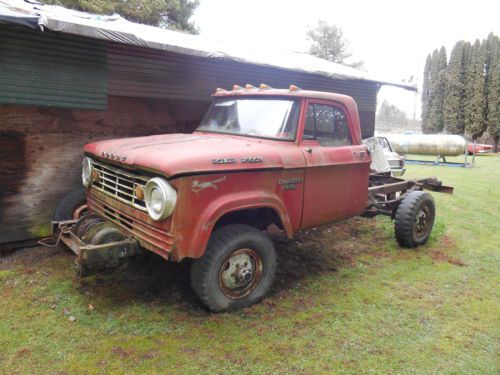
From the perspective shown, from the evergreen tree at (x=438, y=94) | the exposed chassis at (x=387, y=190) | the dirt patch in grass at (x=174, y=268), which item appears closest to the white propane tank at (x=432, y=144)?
the exposed chassis at (x=387, y=190)

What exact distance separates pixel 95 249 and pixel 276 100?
244cm

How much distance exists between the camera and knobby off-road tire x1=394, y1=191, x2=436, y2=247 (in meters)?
5.55

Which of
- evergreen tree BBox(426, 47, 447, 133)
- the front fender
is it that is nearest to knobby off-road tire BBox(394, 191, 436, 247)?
the front fender

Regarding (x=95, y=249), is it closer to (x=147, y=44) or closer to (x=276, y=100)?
(x=276, y=100)

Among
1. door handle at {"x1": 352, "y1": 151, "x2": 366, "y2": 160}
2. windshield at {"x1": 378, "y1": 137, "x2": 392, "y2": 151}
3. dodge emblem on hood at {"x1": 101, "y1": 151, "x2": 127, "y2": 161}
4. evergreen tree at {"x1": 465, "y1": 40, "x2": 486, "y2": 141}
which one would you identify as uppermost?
evergreen tree at {"x1": 465, "y1": 40, "x2": 486, "y2": 141}

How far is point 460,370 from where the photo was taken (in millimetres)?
2992

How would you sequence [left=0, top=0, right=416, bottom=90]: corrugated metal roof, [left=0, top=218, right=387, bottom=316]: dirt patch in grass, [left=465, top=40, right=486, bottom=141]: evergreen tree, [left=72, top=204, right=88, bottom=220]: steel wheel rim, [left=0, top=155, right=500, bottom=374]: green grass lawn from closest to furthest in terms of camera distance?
[left=0, top=155, right=500, bottom=374]: green grass lawn, [left=0, top=218, right=387, bottom=316]: dirt patch in grass, [left=0, top=0, right=416, bottom=90]: corrugated metal roof, [left=72, top=204, right=88, bottom=220]: steel wheel rim, [left=465, top=40, right=486, bottom=141]: evergreen tree

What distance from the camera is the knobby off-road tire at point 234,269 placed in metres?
3.47

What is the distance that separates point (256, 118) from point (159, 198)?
1.71 m

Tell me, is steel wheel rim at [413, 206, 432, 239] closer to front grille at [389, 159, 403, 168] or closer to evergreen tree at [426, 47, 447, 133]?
front grille at [389, 159, 403, 168]

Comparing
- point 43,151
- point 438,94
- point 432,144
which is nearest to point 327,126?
point 43,151

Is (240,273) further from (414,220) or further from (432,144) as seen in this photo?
(432,144)

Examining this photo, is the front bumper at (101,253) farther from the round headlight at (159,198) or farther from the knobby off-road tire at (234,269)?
the knobby off-road tire at (234,269)

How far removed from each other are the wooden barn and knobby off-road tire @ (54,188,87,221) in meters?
0.61
